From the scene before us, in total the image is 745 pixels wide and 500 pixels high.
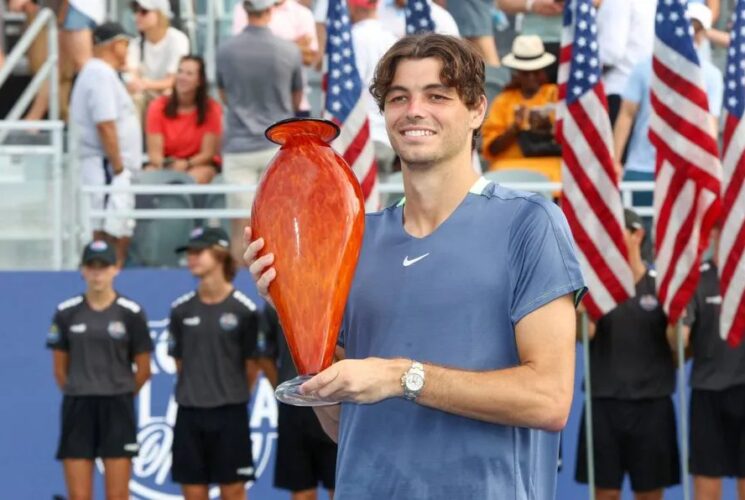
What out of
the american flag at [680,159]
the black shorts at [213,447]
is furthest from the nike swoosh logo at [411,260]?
the black shorts at [213,447]

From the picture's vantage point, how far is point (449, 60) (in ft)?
11.0

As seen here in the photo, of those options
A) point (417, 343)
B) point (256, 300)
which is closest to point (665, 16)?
point (256, 300)

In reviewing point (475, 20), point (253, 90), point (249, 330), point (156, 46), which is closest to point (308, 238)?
point (249, 330)

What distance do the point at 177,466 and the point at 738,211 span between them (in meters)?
3.75

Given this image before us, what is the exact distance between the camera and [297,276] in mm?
3207

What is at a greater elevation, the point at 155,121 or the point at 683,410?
the point at 155,121

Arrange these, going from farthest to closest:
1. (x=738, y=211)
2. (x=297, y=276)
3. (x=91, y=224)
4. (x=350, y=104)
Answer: (x=91, y=224)
(x=350, y=104)
(x=738, y=211)
(x=297, y=276)

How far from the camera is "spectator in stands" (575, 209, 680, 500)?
924 cm

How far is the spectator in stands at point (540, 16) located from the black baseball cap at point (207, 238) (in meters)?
3.45

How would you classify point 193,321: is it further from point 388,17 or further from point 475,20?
point 475,20

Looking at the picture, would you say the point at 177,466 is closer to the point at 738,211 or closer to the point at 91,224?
the point at 91,224

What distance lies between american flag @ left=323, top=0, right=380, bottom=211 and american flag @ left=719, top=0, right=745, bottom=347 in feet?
7.12

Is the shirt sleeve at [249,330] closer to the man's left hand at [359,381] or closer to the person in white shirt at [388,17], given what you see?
the person in white shirt at [388,17]

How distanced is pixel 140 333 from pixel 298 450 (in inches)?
50.9
